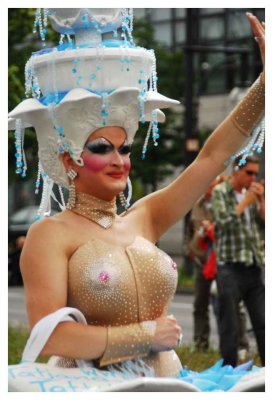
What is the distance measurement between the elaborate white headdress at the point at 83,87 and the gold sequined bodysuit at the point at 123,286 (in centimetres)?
36

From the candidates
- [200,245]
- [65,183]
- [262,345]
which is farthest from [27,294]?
[200,245]

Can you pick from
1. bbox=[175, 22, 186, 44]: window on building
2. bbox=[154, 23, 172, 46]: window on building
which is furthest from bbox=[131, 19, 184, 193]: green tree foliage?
bbox=[175, 22, 186, 44]: window on building

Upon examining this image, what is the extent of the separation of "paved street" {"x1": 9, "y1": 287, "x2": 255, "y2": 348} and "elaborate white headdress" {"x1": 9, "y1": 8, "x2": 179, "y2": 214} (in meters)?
6.32

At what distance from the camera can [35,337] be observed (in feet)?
11.6

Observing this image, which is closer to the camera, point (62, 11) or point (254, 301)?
point (62, 11)

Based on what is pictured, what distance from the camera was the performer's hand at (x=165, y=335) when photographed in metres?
3.61

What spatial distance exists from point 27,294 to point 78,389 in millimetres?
366

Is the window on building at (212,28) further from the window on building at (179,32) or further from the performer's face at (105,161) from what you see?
the performer's face at (105,161)

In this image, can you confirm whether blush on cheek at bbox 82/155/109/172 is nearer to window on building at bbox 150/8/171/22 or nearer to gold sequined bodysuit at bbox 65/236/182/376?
gold sequined bodysuit at bbox 65/236/182/376

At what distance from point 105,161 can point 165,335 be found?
645 millimetres

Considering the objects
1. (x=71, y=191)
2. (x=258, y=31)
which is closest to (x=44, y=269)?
(x=71, y=191)

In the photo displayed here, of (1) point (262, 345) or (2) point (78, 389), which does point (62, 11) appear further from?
(1) point (262, 345)

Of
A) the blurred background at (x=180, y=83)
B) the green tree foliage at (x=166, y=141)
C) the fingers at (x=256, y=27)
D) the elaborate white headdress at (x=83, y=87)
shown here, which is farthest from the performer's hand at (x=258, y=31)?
the green tree foliage at (x=166, y=141)

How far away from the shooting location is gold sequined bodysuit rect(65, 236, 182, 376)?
11.9 ft
